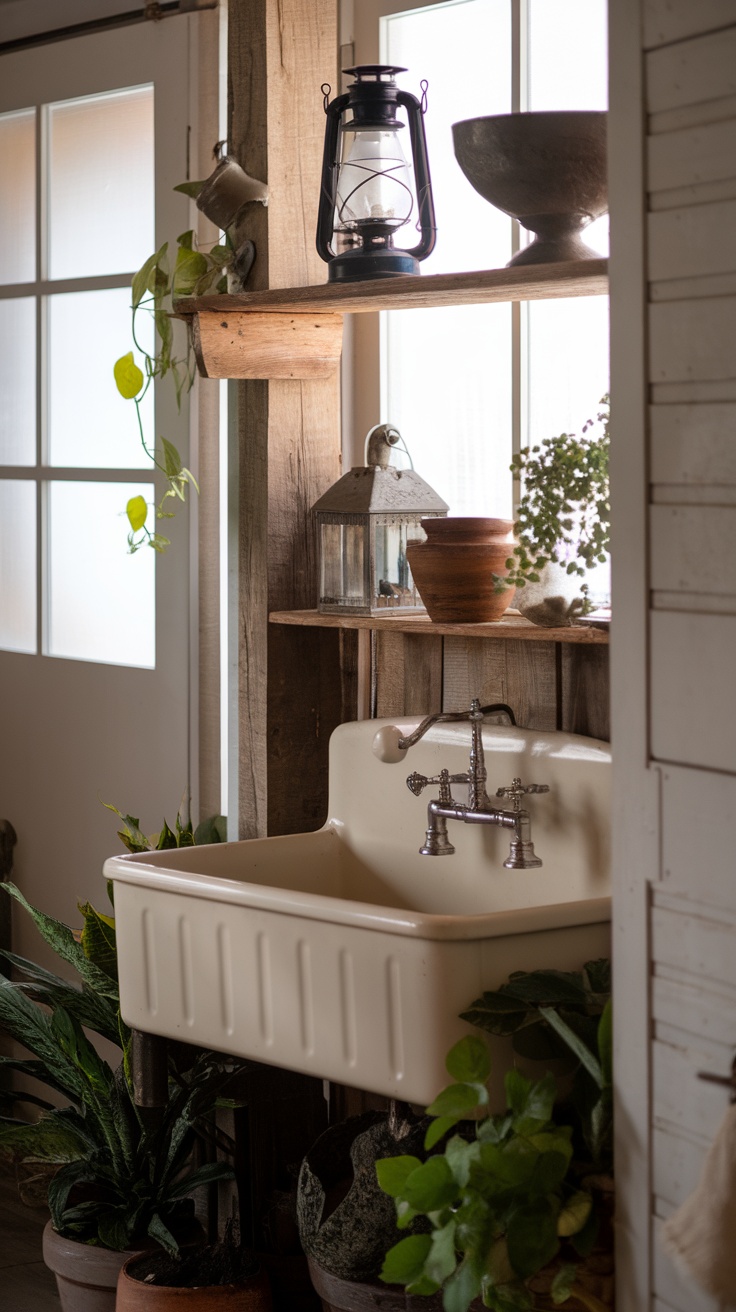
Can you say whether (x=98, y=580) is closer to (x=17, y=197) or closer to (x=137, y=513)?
(x=137, y=513)

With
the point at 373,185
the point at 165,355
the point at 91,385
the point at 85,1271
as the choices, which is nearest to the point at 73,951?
the point at 85,1271

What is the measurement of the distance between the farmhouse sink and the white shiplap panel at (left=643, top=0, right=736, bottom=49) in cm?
86

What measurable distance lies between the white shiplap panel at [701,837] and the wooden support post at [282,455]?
92 cm

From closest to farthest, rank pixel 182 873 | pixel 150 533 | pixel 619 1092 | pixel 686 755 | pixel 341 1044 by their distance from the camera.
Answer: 1. pixel 686 755
2. pixel 619 1092
3. pixel 341 1044
4. pixel 182 873
5. pixel 150 533

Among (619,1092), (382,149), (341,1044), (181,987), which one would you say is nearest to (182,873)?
(181,987)

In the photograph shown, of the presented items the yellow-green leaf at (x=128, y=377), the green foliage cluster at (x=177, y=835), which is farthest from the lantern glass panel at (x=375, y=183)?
the green foliage cluster at (x=177, y=835)

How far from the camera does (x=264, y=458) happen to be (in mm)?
2229

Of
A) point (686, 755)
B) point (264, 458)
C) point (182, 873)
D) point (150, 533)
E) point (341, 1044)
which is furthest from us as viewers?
point (150, 533)

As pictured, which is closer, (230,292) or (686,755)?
(686,755)

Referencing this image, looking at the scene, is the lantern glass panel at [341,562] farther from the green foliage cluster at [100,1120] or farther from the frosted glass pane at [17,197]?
the frosted glass pane at [17,197]

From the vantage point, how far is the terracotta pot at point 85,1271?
84.3 inches

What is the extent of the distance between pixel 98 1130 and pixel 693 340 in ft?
5.04

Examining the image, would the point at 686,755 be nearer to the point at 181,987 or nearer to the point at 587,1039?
the point at 587,1039

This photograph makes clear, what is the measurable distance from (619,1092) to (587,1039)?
99mm
